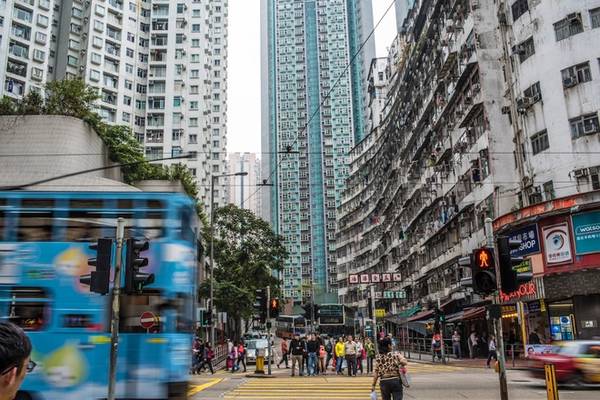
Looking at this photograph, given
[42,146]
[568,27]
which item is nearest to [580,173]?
[568,27]

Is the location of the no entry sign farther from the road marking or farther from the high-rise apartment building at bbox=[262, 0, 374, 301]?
the high-rise apartment building at bbox=[262, 0, 374, 301]

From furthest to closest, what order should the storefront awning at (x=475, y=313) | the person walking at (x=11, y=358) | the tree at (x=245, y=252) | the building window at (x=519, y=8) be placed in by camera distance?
the tree at (x=245, y=252)
the storefront awning at (x=475, y=313)
the building window at (x=519, y=8)
the person walking at (x=11, y=358)

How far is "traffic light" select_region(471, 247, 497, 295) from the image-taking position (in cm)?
945

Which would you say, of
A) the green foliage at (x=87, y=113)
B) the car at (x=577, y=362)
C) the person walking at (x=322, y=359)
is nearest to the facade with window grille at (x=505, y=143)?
the car at (x=577, y=362)

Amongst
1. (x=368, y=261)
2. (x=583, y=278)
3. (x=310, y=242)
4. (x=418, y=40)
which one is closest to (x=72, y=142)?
(x=583, y=278)

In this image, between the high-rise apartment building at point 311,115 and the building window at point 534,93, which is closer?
the building window at point 534,93

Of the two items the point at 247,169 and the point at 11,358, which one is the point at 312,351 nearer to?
the point at 11,358

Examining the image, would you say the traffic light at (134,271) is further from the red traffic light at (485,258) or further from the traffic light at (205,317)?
the traffic light at (205,317)

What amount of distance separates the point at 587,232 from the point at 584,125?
5093mm

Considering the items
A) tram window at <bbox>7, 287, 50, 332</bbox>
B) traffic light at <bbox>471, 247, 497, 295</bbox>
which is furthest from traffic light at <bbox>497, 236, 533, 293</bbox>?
A: tram window at <bbox>7, 287, 50, 332</bbox>

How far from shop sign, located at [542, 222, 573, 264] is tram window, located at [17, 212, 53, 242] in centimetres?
2188

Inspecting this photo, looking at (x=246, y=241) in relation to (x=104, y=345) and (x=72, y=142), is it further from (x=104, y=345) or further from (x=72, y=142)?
(x=104, y=345)

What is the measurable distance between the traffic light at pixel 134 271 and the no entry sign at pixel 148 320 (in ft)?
2.91

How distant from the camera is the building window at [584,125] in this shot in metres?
25.6
